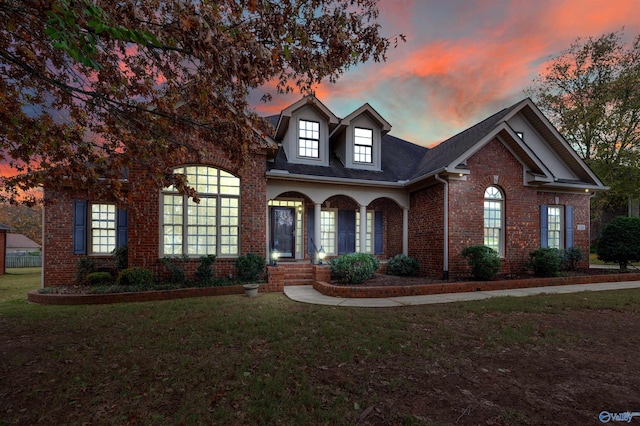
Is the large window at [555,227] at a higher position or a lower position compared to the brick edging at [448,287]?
higher

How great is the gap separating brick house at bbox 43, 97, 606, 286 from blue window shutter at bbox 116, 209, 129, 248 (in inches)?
1.4

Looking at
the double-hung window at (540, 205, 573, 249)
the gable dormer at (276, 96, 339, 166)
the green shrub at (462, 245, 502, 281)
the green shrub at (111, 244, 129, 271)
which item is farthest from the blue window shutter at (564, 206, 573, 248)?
the green shrub at (111, 244, 129, 271)

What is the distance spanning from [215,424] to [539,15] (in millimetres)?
13849

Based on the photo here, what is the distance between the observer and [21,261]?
23.4m

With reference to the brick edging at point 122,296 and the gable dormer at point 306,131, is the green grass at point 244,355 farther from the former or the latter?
the gable dormer at point 306,131

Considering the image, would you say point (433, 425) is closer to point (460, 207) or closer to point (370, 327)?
point (370, 327)

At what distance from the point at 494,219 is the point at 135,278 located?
12.8 metres

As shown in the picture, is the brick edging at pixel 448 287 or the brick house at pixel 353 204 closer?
the brick edging at pixel 448 287

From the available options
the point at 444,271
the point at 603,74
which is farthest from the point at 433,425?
the point at 603,74

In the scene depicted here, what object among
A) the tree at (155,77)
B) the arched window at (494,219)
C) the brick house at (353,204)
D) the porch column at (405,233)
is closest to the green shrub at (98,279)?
the brick house at (353,204)

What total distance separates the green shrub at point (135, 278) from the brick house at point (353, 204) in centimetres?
47

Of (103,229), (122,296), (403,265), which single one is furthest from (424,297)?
(103,229)

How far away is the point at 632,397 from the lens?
304 cm

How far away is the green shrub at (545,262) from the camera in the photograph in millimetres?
10711
